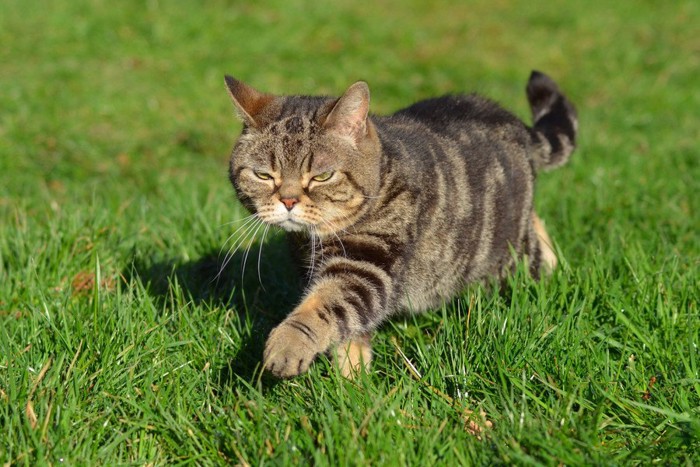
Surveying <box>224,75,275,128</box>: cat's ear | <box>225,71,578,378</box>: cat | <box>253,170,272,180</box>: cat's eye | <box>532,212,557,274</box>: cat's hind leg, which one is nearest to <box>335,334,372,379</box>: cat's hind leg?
<box>225,71,578,378</box>: cat

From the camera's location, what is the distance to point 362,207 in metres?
2.81

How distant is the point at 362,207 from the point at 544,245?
4.14 feet

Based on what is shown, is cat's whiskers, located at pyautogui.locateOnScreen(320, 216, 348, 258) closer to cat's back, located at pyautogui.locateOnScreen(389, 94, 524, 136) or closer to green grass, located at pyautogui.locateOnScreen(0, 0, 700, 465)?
green grass, located at pyautogui.locateOnScreen(0, 0, 700, 465)

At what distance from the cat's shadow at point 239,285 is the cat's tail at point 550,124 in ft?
4.45

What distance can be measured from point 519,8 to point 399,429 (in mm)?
8511

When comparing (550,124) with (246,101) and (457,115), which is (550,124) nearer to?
(457,115)

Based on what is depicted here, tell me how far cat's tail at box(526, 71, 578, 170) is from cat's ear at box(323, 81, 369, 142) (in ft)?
4.06

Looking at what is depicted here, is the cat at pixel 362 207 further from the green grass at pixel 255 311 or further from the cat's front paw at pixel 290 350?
the green grass at pixel 255 311

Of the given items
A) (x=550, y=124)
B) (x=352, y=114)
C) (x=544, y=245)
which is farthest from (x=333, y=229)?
(x=550, y=124)

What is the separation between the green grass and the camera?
2.22 m

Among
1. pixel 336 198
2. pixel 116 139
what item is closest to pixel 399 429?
pixel 336 198

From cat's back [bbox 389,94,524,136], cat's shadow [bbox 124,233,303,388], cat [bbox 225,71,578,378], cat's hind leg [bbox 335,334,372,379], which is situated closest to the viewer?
cat [bbox 225,71,578,378]

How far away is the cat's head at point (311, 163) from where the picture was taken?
107 inches

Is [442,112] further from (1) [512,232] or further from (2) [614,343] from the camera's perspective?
(2) [614,343]
